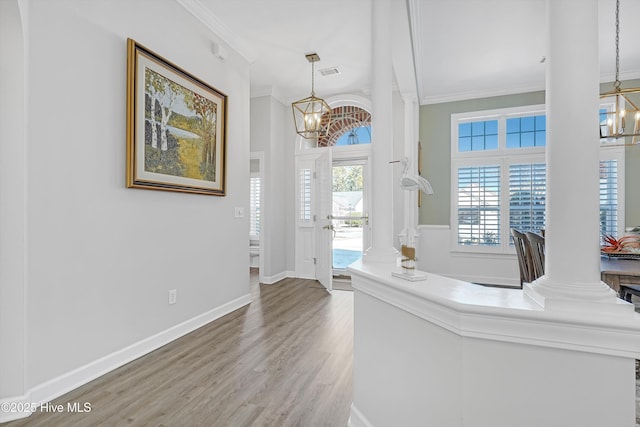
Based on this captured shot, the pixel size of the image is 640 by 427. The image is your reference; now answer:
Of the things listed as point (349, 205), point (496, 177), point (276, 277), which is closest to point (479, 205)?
point (496, 177)

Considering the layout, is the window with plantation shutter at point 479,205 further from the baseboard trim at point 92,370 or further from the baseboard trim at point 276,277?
the baseboard trim at point 92,370

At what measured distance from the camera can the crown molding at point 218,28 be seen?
3.08 metres

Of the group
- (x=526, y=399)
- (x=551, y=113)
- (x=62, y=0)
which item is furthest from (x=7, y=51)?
(x=526, y=399)

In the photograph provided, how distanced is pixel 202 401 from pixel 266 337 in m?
1.02

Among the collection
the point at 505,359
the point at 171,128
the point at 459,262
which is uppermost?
the point at 171,128

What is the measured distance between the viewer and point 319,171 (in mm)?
5199

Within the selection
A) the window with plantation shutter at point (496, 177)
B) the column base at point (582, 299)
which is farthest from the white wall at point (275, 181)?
the column base at point (582, 299)

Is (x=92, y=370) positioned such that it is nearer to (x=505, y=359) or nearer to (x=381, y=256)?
(x=381, y=256)

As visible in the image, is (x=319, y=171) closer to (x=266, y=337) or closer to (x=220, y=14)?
(x=220, y=14)

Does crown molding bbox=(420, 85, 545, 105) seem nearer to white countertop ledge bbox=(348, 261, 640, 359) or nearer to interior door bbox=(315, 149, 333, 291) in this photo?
interior door bbox=(315, 149, 333, 291)

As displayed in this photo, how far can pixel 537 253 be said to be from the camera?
2.41 metres

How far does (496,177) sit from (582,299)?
4.55 metres

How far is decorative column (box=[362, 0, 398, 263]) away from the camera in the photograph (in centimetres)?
187

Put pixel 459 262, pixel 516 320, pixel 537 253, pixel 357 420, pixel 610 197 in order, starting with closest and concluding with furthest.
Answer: pixel 516 320, pixel 357 420, pixel 537 253, pixel 610 197, pixel 459 262
